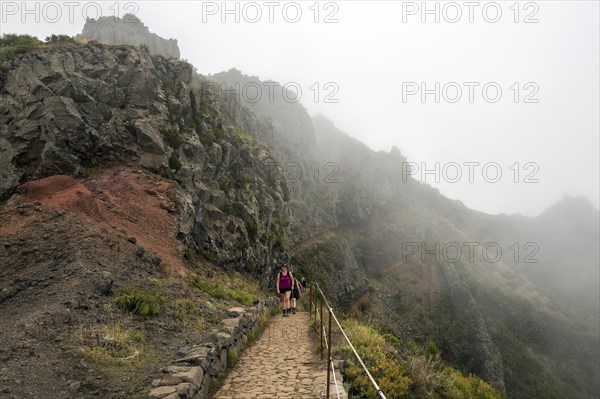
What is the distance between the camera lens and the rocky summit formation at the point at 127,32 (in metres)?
75.9

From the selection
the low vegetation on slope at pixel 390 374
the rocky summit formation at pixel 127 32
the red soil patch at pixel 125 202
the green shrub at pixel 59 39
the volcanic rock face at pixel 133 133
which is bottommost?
the low vegetation on slope at pixel 390 374

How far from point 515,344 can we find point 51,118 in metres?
80.5

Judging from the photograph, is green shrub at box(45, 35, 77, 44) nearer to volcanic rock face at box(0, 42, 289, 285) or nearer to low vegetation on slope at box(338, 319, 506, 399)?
volcanic rock face at box(0, 42, 289, 285)

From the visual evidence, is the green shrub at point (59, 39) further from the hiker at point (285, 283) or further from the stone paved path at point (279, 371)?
the stone paved path at point (279, 371)

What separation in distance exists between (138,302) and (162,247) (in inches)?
341

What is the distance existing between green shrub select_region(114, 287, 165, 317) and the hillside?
3.9 inches

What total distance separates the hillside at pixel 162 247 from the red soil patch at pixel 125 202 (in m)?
0.10

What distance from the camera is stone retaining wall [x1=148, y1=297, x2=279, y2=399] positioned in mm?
6445

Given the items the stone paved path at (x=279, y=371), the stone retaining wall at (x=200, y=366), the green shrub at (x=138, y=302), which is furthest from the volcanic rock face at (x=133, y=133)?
the stone retaining wall at (x=200, y=366)

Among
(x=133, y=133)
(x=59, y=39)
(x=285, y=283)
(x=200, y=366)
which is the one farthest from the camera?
(x=59, y=39)

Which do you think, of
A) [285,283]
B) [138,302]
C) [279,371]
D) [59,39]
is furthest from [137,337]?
[59,39]

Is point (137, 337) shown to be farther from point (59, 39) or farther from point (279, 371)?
point (59, 39)

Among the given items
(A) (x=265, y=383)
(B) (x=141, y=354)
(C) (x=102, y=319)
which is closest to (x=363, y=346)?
(A) (x=265, y=383)

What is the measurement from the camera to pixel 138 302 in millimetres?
11195
